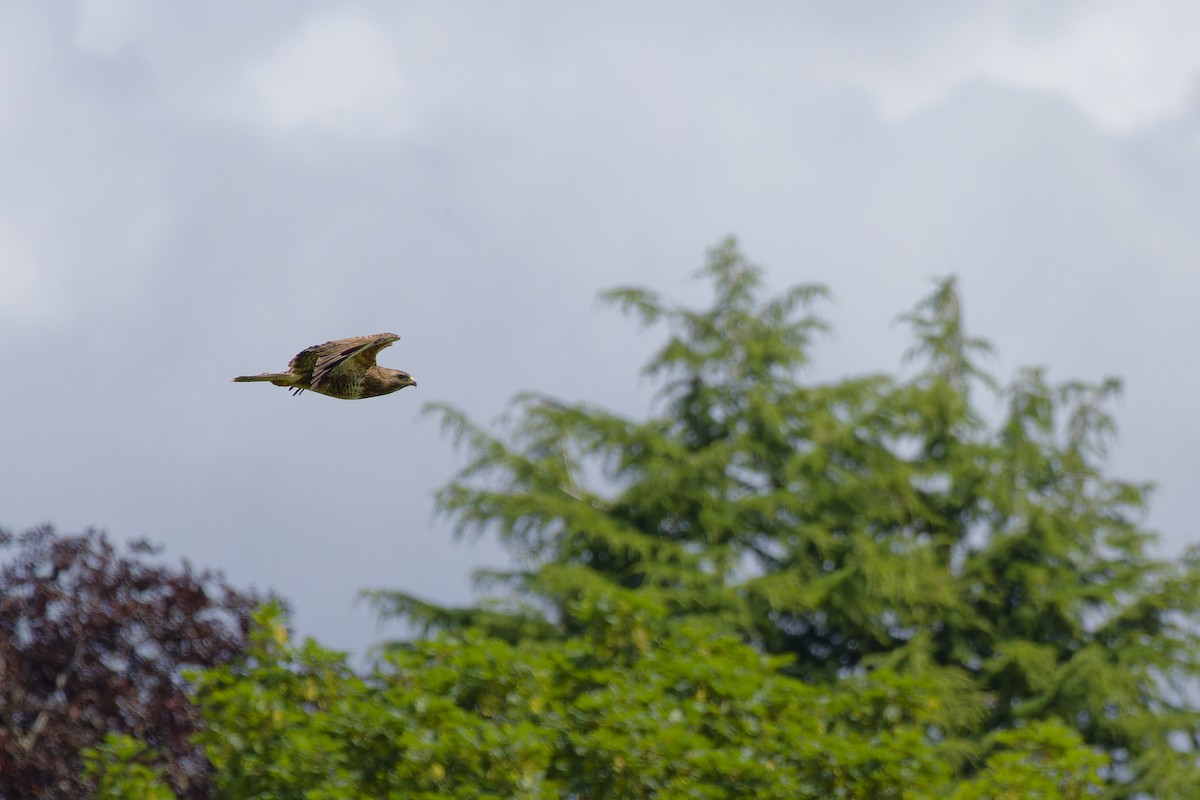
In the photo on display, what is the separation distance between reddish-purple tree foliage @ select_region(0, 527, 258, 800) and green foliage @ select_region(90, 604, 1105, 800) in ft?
5.95

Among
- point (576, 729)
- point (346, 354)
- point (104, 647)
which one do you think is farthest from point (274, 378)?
point (104, 647)

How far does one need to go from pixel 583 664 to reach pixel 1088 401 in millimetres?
12010

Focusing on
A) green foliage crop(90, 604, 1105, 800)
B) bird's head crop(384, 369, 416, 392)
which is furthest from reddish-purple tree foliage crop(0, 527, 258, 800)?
bird's head crop(384, 369, 416, 392)

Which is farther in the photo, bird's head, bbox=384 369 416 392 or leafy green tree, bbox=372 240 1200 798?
leafy green tree, bbox=372 240 1200 798

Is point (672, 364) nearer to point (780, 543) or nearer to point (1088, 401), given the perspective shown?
point (780, 543)

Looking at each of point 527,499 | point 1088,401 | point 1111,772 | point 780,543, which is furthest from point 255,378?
point 1088,401

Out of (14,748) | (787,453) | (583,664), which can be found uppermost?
(787,453)

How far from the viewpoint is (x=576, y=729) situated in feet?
25.0

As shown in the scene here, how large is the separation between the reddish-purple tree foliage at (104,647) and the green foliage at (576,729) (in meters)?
1.81

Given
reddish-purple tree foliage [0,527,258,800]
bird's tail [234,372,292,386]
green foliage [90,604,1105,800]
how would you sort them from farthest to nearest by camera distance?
reddish-purple tree foliage [0,527,258,800], green foliage [90,604,1105,800], bird's tail [234,372,292,386]

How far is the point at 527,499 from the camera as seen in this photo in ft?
52.4

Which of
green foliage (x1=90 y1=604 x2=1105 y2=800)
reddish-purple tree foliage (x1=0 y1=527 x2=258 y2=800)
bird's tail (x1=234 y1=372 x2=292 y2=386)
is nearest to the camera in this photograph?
bird's tail (x1=234 y1=372 x2=292 y2=386)

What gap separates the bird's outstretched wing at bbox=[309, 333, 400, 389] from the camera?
1.58m

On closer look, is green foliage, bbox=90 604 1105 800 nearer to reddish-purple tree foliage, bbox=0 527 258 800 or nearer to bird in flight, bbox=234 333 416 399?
reddish-purple tree foliage, bbox=0 527 258 800
